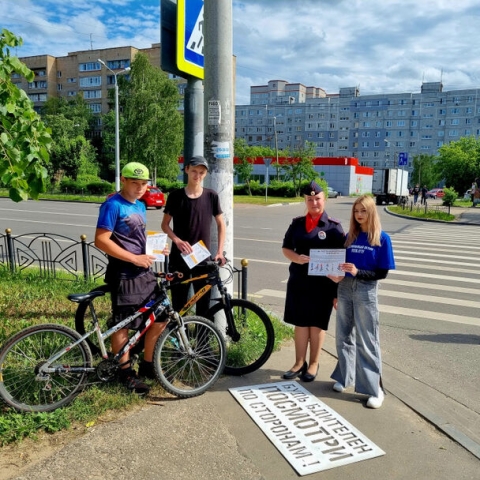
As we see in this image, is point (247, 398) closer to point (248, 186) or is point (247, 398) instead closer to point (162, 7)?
point (162, 7)

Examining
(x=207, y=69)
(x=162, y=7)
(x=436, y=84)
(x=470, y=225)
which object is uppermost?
(x=436, y=84)

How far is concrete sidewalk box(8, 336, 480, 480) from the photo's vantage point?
9.17 ft

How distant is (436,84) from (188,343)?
115 m

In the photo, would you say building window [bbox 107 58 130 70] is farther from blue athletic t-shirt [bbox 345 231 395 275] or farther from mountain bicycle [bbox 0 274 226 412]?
blue athletic t-shirt [bbox 345 231 395 275]

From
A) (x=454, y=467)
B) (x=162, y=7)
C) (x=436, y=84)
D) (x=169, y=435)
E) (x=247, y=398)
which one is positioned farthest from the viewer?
(x=436, y=84)

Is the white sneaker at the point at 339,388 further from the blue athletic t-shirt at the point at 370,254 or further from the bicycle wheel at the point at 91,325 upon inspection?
the bicycle wheel at the point at 91,325

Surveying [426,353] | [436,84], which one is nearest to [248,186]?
[426,353]

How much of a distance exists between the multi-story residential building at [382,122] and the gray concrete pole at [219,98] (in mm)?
95769

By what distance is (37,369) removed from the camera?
3344 mm

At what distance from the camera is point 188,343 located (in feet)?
12.7

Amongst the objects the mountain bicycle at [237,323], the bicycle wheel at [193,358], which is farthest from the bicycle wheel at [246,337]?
the bicycle wheel at [193,358]

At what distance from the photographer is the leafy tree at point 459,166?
4962cm

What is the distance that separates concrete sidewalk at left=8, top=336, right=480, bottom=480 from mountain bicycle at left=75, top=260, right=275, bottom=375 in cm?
57

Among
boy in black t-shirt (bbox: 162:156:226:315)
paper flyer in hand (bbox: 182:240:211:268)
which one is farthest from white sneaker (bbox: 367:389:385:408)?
paper flyer in hand (bbox: 182:240:211:268)
